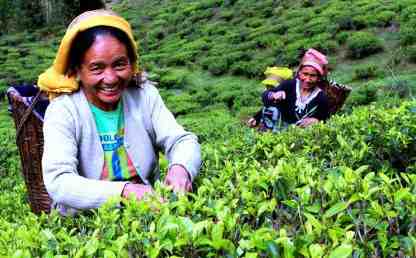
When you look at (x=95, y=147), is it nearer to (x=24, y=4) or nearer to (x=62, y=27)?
(x=62, y=27)

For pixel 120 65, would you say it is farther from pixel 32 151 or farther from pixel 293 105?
pixel 293 105

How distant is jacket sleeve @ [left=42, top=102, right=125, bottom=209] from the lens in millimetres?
2152

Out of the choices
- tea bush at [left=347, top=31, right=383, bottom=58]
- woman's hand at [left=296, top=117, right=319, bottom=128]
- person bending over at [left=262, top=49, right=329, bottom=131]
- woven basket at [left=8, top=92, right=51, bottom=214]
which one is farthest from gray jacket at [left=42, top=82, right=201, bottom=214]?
tea bush at [left=347, top=31, right=383, bottom=58]

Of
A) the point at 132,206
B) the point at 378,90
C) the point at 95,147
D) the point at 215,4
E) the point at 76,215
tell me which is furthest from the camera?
the point at 215,4

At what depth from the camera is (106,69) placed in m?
2.38

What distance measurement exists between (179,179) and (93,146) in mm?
432

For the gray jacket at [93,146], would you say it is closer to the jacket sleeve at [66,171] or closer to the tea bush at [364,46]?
the jacket sleeve at [66,171]

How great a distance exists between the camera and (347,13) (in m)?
11.1

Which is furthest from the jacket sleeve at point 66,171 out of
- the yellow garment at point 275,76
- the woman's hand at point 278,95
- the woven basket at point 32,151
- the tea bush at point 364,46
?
the tea bush at point 364,46

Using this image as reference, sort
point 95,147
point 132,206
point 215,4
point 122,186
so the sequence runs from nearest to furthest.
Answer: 1. point 132,206
2. point 122,186
3. point 95,147
4. point 215,4

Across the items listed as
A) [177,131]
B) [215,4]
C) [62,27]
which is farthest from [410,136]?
[62,27]

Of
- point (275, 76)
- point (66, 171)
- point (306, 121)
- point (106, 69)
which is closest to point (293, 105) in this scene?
point (306, 121)

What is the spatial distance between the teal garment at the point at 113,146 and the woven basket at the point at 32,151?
333 millimetres

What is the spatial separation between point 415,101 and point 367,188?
1.77 meters
